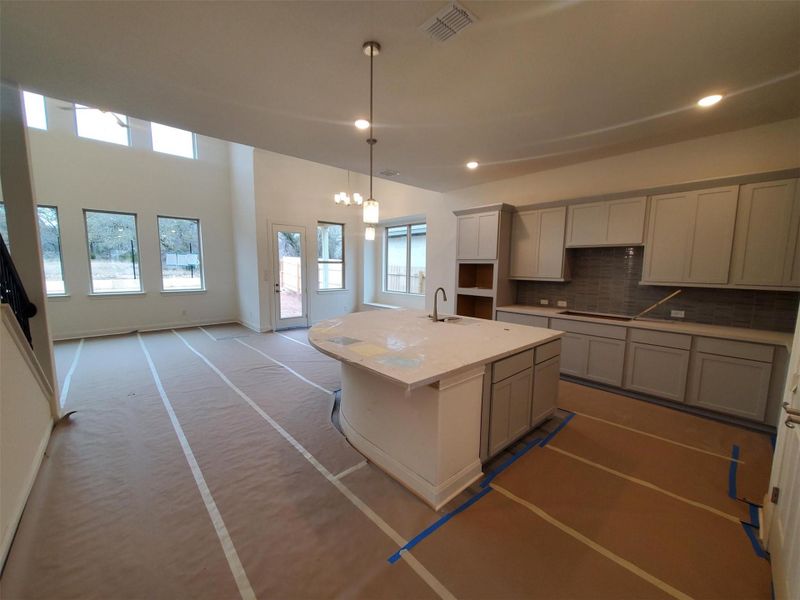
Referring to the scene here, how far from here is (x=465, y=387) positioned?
6.35ft

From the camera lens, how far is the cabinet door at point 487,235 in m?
4.41

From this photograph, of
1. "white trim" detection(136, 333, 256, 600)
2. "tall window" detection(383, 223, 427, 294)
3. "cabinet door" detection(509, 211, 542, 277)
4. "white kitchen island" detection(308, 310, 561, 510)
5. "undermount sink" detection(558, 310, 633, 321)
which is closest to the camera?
"white trim" detection(136, 333, 256, 600)

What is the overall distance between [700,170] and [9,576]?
5897 millimetres

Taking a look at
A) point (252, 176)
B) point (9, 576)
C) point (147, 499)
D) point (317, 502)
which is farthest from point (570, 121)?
point (252, 176)

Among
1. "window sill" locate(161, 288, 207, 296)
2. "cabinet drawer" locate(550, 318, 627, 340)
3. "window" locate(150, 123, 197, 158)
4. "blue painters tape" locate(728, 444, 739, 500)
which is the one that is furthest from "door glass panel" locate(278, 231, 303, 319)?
"blue painters tape" locate(728, 444, 739, 500)

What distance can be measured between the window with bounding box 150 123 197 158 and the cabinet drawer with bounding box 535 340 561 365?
23.6 ft

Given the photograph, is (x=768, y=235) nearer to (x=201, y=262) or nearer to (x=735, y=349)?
(x=735, y=349)

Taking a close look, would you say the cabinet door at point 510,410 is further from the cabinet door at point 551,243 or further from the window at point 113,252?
the window at point 113,252

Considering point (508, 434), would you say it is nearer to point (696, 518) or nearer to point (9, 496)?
point (696, 518)

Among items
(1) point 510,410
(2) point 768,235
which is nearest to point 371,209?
(1) point 510,410

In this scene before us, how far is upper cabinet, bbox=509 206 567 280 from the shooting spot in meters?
4.05

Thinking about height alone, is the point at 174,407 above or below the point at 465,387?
below

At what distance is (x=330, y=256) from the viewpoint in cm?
729

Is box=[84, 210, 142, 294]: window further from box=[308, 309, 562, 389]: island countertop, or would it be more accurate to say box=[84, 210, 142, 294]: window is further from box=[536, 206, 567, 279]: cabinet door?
box=[536, 206, 567, 279]: cabinet door
